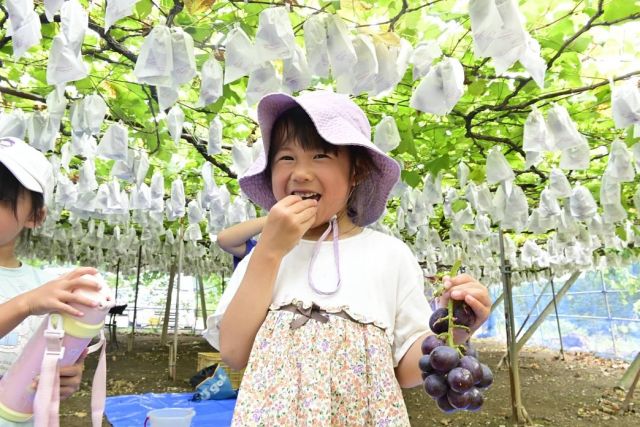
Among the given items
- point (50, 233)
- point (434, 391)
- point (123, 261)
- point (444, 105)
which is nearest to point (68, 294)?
point (434, 391)

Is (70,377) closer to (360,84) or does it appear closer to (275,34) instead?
(275,34)

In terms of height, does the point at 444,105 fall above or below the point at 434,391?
above

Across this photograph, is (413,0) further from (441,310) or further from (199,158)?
(199,158)

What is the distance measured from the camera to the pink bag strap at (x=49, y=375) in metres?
0.92

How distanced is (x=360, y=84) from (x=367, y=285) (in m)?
1.05

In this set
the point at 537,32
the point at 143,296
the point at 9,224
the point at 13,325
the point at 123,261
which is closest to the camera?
the point at 13,325

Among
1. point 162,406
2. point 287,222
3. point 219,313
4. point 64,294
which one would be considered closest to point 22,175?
point 64,294

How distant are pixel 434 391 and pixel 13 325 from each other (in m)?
0.85

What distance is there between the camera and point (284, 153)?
1.10 metres

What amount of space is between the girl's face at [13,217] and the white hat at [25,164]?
39 mm

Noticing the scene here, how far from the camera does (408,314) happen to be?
109 centimetres

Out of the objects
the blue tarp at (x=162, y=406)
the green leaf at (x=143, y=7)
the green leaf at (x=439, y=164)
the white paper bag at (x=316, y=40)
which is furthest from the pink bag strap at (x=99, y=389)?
the green leaf at (x=439, y=164)

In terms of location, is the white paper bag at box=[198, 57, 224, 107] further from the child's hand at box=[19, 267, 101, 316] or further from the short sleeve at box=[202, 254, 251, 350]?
the child's hand at box=[19, 267, 101, 316]

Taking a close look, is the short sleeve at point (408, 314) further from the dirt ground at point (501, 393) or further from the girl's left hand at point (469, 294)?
the dirt ground at point (501, 393)
